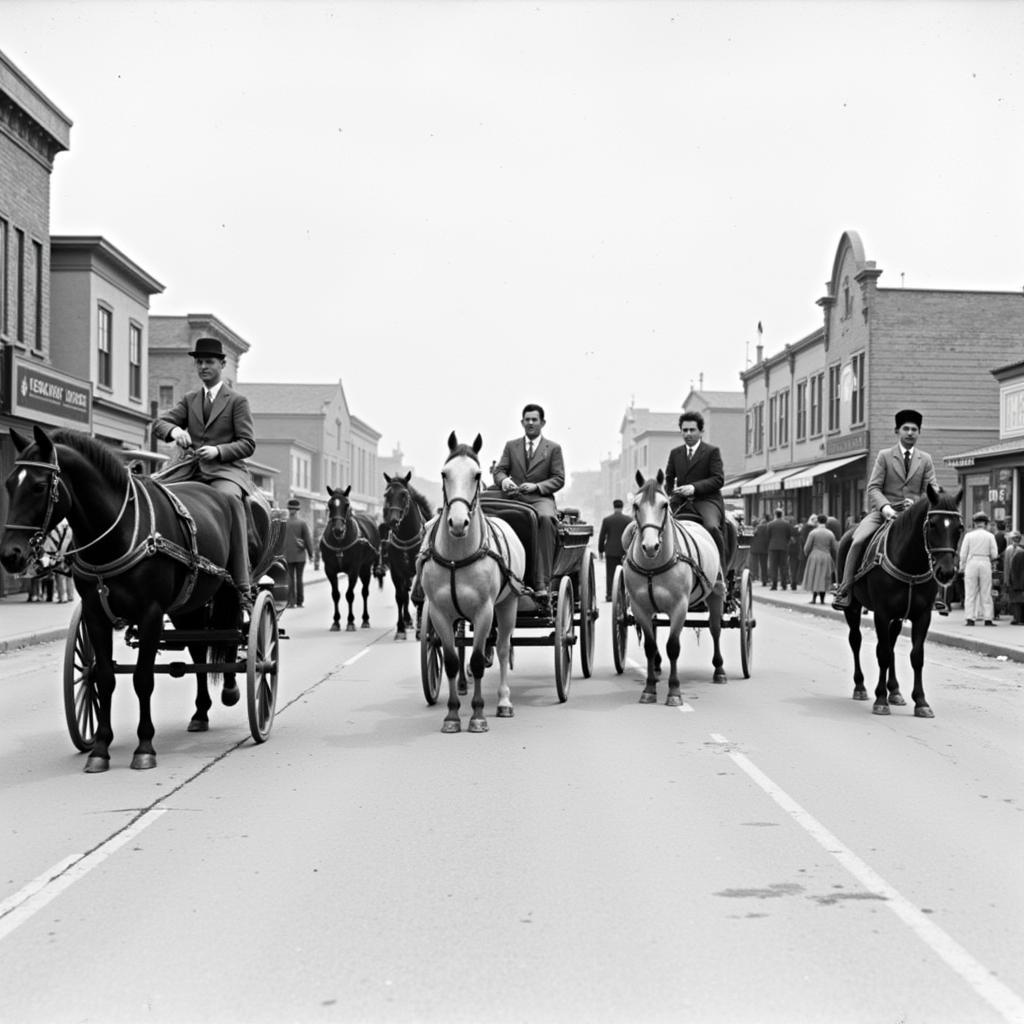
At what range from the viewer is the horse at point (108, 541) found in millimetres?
6598

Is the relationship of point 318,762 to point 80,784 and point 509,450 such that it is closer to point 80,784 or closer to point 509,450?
point 80,784

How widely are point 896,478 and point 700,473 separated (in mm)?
2099

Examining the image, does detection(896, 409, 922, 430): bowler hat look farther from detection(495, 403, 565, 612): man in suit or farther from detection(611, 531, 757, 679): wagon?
detection(495, 403, 565, 612): man in suit

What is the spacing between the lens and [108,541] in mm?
7062

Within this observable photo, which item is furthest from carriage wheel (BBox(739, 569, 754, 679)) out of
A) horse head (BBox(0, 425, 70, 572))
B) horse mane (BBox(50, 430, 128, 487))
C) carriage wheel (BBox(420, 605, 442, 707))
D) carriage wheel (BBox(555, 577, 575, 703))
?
horse head (BBox(0, 425, 70, 572))

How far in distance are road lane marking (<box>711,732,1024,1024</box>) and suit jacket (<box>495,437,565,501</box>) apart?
14.5ft

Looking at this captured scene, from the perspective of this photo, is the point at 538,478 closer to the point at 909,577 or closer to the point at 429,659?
the point at 429,659

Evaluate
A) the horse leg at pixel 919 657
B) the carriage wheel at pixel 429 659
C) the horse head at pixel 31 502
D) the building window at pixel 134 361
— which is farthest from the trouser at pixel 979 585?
the building window at pixel 134 361

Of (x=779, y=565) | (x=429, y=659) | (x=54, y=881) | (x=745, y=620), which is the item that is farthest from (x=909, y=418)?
(x=779, y=565)

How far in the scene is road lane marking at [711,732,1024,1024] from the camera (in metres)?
3.76

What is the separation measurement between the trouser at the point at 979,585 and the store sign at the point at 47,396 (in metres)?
18.1

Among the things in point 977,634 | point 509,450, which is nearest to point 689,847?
point 509,450

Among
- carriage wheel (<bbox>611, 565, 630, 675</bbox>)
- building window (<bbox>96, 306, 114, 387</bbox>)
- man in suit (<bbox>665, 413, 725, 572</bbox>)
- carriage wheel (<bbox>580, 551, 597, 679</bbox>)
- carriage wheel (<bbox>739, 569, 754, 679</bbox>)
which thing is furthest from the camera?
building window (<bbox>96, 306, 114, 387</bbox>)

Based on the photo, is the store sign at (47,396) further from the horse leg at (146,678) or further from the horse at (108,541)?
the horse leg at (146,678)
